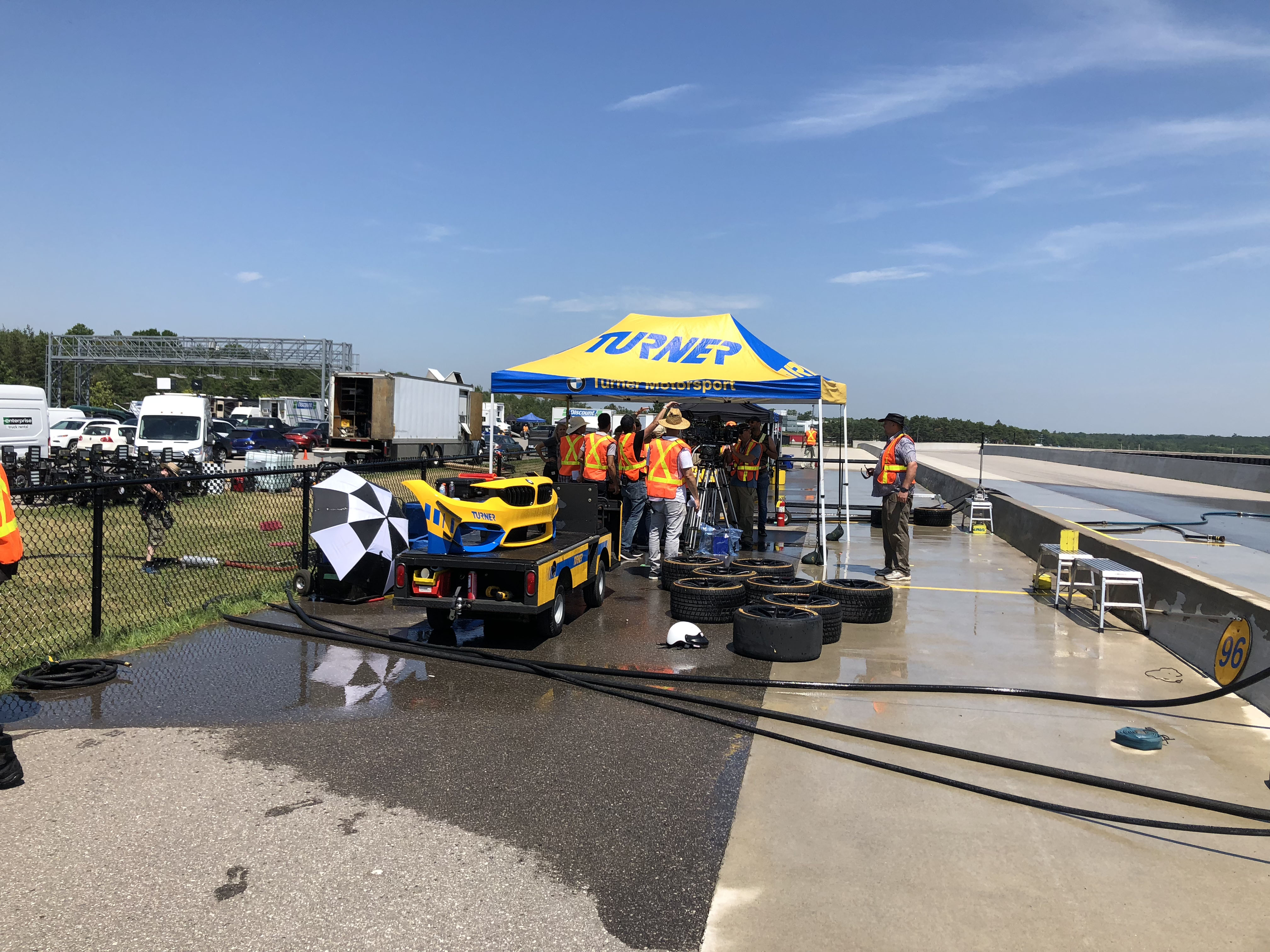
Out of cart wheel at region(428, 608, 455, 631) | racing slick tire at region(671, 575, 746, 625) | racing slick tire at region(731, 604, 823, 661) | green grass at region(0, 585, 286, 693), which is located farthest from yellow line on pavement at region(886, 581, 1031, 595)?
green grass at region(0, 585, 286, 693)

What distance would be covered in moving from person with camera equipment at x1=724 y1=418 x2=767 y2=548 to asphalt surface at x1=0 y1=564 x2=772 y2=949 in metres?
6.11

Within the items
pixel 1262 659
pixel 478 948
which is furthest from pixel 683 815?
pixel 1262 659

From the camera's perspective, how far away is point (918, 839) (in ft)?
13.7

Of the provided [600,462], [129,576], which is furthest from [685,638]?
[129,576]

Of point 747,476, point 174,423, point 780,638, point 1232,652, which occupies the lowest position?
point 780,638

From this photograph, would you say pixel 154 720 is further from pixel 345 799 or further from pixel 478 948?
pixel 478 948

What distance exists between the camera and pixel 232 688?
638cm

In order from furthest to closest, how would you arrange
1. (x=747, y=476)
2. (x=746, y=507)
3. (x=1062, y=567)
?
(x=746, y=507) → (x=747, y=476) → (x=1062, y=567)

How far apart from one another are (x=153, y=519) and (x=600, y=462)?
5712 millimetres

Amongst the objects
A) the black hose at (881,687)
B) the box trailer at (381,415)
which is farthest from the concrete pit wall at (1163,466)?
the black hose at (881,687)

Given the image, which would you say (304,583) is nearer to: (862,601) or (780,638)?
(780,638)

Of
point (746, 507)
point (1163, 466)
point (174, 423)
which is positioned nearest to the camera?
point (746, 507)

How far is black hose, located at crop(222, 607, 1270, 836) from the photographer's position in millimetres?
4363

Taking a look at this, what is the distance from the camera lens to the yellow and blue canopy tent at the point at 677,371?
38.7 ft
